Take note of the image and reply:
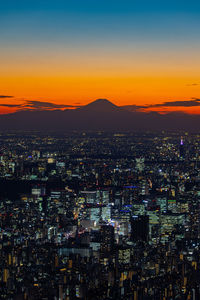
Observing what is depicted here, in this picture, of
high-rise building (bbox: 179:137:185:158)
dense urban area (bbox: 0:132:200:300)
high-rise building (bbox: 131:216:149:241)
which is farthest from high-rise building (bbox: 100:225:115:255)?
high-rise building (bbox: 179:137:185:158)

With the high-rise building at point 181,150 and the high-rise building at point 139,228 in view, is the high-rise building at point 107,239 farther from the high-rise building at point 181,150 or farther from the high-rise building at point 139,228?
the high-rise building at point 181,150

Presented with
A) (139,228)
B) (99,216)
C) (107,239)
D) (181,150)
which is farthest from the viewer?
(181,150)

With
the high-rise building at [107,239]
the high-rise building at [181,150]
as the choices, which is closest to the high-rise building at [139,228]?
the high-rise building at [107,239]

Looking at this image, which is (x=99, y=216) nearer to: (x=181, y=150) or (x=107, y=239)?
(x=107, y=239)

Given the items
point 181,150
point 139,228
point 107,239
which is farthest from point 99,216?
point 181,150

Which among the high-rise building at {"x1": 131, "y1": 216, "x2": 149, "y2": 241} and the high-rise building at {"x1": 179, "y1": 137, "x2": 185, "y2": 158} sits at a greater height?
the high-rise building at {"x1": 179, "y1": 137, "x2": 185, "y2": 158}

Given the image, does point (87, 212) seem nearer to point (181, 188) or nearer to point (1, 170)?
point (181, 188)

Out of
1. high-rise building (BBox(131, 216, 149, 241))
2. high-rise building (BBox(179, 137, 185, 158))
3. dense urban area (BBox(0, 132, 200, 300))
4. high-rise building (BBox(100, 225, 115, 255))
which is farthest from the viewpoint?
high-rise building (BBox(179, 137, 185, 158))

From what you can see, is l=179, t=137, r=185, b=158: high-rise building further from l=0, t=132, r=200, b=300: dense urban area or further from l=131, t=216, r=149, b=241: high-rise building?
l=131, t=216, r=149, b=241: high-rise building

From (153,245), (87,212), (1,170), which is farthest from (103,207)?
(1,170)
